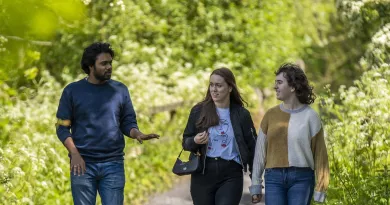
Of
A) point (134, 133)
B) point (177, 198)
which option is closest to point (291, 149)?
point (134, 133)

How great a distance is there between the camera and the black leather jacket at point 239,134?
597 cm

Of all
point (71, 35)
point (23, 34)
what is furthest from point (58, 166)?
point (71, 35)

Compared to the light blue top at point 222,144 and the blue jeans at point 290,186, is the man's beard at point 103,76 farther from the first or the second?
the blue jeans at point 290,186

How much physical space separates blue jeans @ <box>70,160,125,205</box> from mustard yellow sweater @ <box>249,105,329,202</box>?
0.93 metres

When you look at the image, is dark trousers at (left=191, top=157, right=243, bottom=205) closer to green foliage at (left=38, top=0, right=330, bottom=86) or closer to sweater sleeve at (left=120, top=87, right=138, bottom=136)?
sweater sleeve at (left=120, top=87, right=138, bottom=136)

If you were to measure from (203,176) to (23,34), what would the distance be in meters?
2.62

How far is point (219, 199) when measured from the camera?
5969 millimetres

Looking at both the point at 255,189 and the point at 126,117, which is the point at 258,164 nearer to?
the point at 255,189

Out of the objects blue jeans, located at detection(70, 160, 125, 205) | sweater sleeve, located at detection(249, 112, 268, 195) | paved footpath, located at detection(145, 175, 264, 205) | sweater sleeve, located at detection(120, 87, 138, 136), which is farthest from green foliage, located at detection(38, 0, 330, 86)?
sweater sleeve, located at detection(249, 112, 268, 195)

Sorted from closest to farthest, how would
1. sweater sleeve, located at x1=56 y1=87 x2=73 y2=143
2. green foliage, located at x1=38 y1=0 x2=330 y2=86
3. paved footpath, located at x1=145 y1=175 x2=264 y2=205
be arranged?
sweater sleeve, located at x1=56 y1=87 x2=73 y2=143
paved footpath, located at x1=145 y1=175 x2=264 y2=205
green foliage, located at x1=38 y1=0 x2=330 y2=86

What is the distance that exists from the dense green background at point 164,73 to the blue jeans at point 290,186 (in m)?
1.37

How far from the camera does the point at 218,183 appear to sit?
5.99 m

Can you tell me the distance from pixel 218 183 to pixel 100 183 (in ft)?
2.64

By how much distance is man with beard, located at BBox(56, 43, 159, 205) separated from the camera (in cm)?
591
